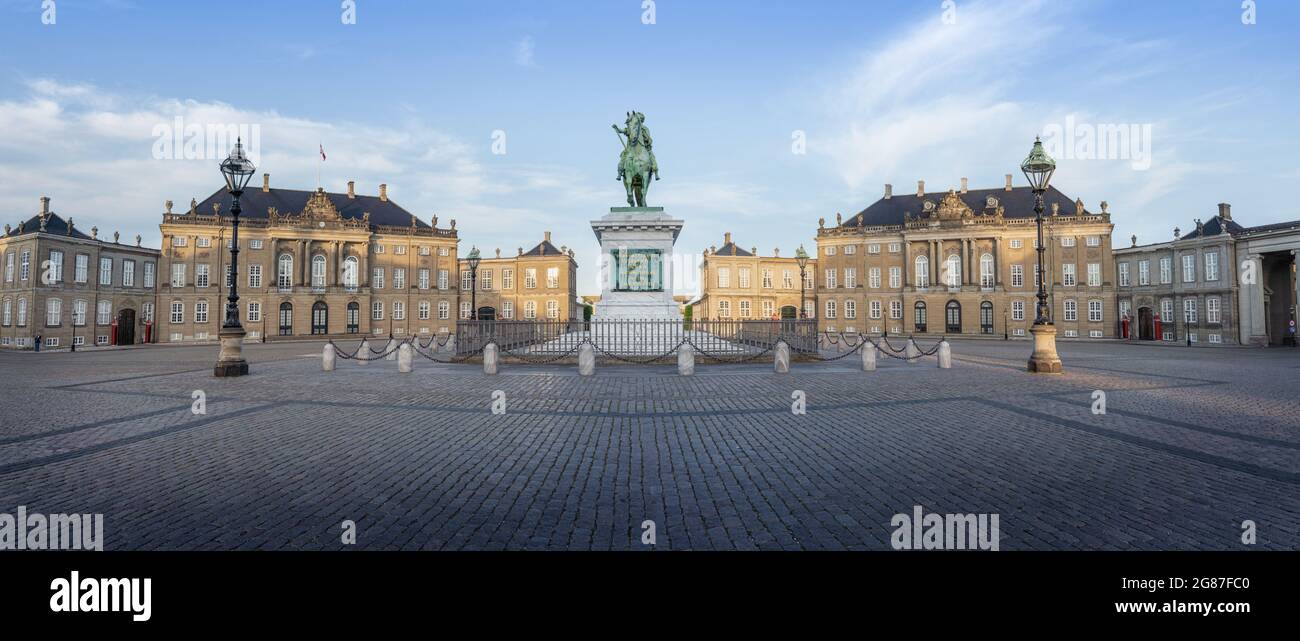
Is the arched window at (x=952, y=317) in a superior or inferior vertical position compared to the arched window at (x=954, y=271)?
inferior

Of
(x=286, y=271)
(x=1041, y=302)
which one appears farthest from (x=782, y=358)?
(x=286, y=271)

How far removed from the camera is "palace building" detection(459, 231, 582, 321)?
77250 millimetres

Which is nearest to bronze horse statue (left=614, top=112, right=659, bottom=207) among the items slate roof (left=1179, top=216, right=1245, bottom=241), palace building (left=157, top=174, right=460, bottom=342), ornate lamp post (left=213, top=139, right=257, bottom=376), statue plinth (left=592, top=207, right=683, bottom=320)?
statue plinth (left=592, top=207, right=683, bottom=320)

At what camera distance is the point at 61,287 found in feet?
138

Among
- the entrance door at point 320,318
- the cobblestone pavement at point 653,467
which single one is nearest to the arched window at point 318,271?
the entrance door at point 320,318

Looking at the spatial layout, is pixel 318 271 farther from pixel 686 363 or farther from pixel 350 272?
pixel 686 363

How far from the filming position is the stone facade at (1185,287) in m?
39.8

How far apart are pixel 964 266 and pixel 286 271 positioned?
72979 millimetres

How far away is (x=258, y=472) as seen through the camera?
18.0 ft

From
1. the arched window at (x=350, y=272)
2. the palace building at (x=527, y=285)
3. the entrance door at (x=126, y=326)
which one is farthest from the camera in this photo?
the palace building at (x=527, y=285)

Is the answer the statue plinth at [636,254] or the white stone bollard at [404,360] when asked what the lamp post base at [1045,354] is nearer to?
the statue plinth at [636,254]

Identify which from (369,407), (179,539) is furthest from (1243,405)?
(369,407)
